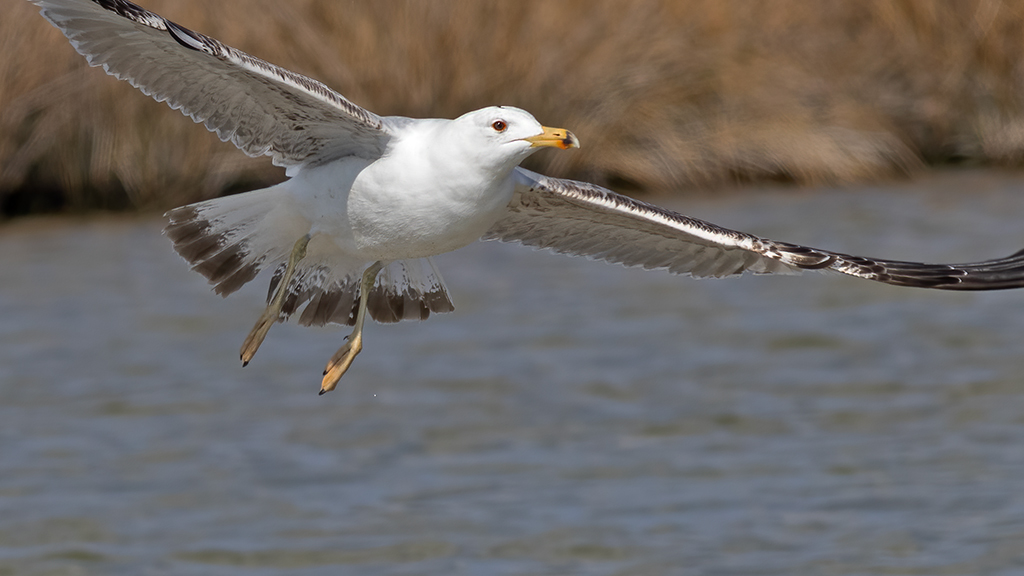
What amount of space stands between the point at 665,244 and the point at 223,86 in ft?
8.65

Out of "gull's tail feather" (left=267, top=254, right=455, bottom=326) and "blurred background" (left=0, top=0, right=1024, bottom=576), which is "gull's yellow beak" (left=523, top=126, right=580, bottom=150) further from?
"blurred background" (left=0, top=0, right=1024, bottom=576)

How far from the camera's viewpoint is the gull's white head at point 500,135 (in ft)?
26.0

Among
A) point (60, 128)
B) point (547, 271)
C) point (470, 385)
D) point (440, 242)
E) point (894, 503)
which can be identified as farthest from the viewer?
point (547, 271)

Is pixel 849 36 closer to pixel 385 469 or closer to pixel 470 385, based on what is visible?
pixel 470 385

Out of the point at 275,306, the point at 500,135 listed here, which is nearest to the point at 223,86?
the point at 275,306

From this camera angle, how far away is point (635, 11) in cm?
2064

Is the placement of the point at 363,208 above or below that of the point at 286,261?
above

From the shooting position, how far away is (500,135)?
796 cm

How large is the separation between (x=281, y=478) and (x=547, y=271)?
6.56 metres

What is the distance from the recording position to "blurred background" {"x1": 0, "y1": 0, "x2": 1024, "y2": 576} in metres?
12.7

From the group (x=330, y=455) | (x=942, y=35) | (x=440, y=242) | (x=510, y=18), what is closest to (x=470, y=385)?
(x=330, y=455)

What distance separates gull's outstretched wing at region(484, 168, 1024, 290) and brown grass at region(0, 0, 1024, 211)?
9142 mm

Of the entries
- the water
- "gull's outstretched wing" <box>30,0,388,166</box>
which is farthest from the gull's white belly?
the water

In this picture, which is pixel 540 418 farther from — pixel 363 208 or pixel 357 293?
pixel 363 208
